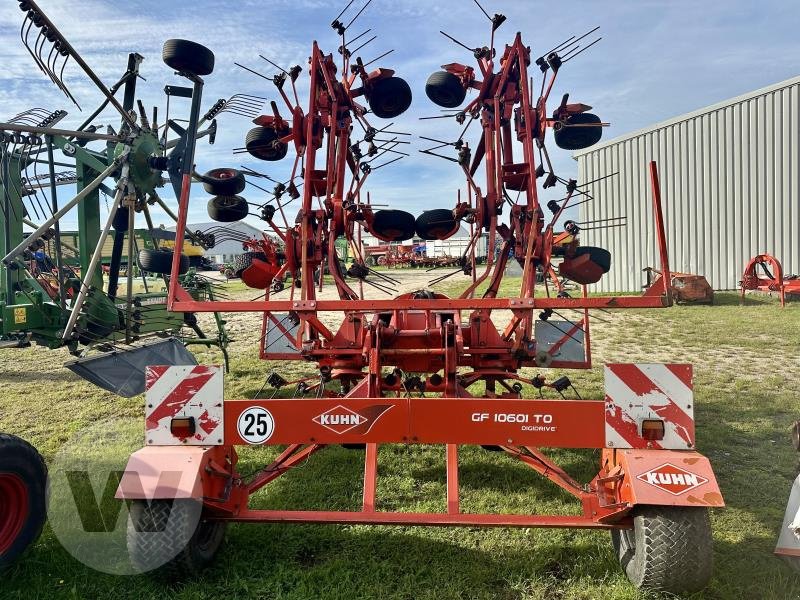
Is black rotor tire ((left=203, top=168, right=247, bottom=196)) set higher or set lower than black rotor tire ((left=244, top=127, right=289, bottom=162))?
lower

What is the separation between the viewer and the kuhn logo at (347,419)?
3.03m

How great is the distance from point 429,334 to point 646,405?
71.2 inches

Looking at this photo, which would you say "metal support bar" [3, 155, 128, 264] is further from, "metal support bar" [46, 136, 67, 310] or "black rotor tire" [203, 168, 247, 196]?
"black rotor tire" [203, 168, 247, 196]

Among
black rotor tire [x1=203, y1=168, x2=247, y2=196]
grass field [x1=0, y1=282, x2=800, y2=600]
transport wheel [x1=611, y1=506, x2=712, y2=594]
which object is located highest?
black rotor tire [x1=203, y1=168, x2=247, y2=196]

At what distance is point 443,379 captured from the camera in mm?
4332

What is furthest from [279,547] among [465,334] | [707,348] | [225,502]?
[707,348]

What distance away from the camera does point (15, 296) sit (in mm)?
6098

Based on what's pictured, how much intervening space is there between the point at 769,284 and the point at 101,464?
16.3 metres

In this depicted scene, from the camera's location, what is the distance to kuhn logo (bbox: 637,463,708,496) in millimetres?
2680

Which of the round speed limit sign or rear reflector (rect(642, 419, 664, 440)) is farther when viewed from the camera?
the round speed limit sign

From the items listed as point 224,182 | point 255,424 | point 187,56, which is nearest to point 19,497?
point 255,424

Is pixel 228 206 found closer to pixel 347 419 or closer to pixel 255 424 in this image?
pixel 255 424

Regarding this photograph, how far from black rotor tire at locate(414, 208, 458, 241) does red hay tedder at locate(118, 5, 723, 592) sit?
0.01 m

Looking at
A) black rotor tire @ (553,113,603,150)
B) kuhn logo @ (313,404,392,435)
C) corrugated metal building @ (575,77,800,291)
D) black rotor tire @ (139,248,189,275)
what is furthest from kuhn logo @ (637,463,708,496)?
corrugated metal building @ (575,77,800,291)
